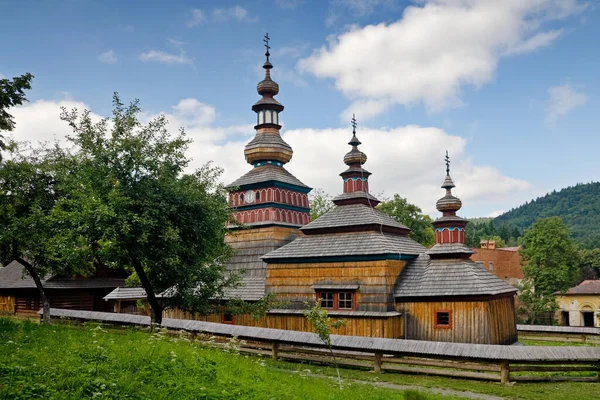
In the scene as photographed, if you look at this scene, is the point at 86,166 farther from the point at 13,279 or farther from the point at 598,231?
the point at 598,231

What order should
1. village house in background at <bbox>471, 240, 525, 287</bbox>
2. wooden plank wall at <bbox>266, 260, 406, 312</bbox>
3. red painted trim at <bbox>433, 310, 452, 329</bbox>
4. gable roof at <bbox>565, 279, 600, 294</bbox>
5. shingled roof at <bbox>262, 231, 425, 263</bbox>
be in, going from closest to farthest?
red painted trim at <bbox>433, 310, 452, 329</bbox> → wooden plank wall at <bbox>266, 260, 406, 312</bbox> → shingled roof at <bbox>262, 231, 425, 263</bbox> → gable roof at <bbox>565, 279, 600, 294</bbox> → village house in background at <bbox>471, 240, 525, 287</bbox>

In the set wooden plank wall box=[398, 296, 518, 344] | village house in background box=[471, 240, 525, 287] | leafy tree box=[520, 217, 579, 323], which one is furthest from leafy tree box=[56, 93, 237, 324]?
village house in background box=[471, 240, 525, 287]

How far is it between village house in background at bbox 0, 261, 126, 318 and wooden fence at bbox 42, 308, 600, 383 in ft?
61.4

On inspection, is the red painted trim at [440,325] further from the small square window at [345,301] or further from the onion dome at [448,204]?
the onion dome at [448,204]

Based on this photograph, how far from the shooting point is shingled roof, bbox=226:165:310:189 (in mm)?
31156

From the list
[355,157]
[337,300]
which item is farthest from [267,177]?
[337,300]

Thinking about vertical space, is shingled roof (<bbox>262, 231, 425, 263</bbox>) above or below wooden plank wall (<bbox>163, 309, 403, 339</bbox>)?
above

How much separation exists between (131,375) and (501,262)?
50.6 meters

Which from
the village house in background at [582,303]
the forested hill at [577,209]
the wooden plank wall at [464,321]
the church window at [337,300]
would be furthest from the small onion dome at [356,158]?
the forested hill at [577,209]

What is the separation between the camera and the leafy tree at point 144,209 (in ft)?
51.6

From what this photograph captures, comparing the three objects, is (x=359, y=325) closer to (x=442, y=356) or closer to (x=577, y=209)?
(x=442, y=356)

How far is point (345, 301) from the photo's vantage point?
23.1 meters

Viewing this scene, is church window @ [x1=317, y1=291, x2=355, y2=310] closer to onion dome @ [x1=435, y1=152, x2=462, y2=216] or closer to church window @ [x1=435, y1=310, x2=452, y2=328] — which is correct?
church window @ [x1=435, y1=310, x2=452, y2=328]

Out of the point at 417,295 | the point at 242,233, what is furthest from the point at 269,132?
the point at 417,295
